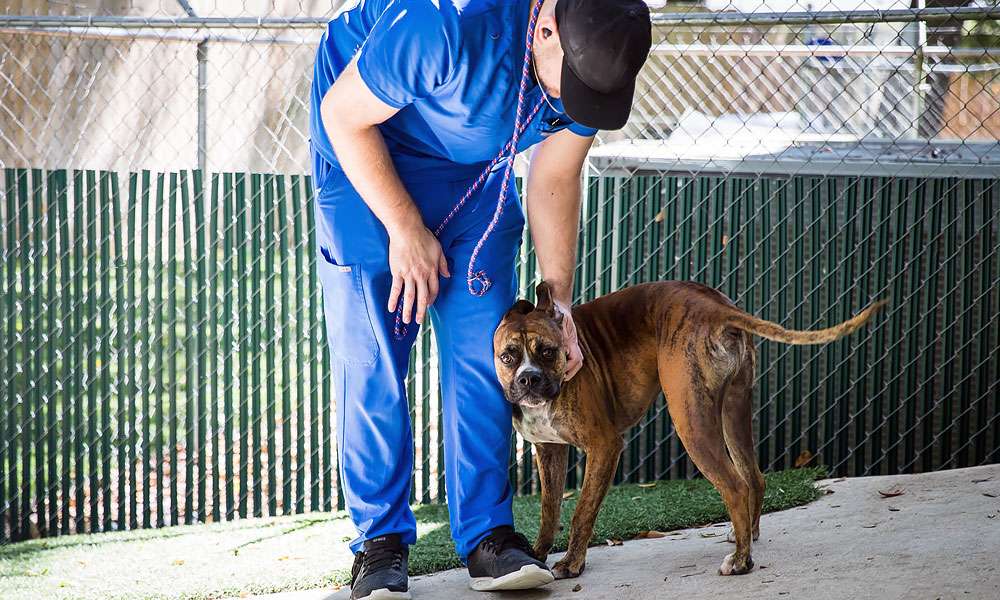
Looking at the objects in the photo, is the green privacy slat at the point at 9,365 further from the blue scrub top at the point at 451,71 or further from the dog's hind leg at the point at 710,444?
the dog's hind leg at the point at 710,444

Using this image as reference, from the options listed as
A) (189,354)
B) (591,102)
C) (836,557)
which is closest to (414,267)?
(591,102)

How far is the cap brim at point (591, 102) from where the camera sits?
2.56 meters

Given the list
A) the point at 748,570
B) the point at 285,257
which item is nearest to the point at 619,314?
the point at 748,570

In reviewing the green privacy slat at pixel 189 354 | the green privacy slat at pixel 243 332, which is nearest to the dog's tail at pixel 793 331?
the green privacy slat at pixel 243 332

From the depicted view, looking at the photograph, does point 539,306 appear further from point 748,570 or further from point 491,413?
point 748,570

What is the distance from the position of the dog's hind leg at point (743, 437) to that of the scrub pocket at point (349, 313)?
1.30 meters

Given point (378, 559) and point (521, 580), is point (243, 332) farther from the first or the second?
point (521, 580)

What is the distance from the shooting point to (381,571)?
10.2 feet

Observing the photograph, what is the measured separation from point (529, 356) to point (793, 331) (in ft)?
2.79

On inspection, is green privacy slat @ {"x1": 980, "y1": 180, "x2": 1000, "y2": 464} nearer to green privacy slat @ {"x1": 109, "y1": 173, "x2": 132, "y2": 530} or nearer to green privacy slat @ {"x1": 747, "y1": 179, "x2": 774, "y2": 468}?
green privacy slat @ {"x1": 747, "y1": 179, "x2": 774, "y2": 468}

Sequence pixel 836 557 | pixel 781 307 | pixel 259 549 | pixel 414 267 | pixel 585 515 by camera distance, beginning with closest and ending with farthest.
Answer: pixel 414 267
pixel 836 557
pixel 585 515
pixel 259 549
pixel 781 307

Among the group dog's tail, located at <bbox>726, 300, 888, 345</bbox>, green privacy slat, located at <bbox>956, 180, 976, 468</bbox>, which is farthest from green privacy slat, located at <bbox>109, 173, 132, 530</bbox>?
green privacy slat, located at <bbox>956, 180, 976, 468</bbox>

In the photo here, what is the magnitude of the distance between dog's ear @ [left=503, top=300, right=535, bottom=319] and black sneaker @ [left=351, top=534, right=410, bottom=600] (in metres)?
0.83

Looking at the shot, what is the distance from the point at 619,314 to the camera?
3688 millimetres
